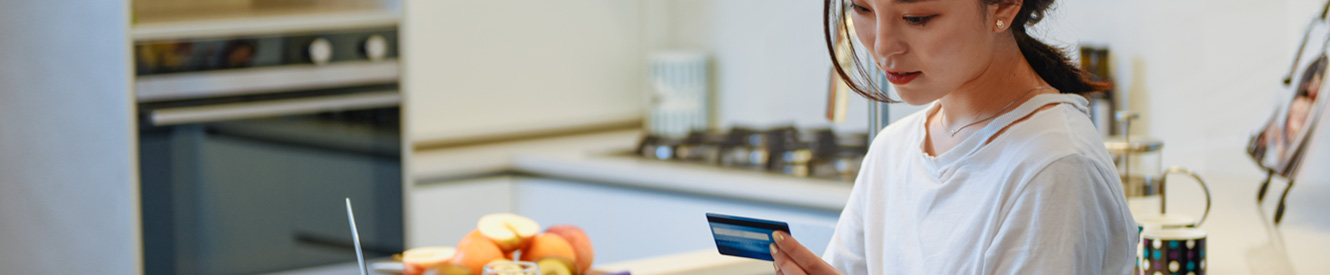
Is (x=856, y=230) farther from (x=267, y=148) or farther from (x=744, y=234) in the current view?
(x=267, y=148)

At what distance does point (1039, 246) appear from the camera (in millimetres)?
917

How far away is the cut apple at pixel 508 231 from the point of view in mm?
1514

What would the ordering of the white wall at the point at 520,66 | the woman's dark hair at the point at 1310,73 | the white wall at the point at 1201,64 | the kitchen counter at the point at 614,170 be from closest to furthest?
the woman's dark hair at the point at 1310,73
the white wall at the point at 1201,64
the kitchen counter at the point at 614,170
the white wall at the point at 520,66

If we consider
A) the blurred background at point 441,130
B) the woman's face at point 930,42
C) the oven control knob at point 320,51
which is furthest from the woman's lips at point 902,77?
the oven control knob at point 320,51

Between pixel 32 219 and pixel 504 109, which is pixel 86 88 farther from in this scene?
pixel 504 109

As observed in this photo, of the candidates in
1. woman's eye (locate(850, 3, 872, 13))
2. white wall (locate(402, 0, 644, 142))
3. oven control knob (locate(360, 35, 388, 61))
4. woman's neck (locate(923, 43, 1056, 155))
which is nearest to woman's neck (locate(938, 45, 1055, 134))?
woman's neck (locate(923, 43, 1056, 155))

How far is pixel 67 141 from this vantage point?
246 cm

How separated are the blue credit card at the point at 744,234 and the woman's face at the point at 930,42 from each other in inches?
6.3

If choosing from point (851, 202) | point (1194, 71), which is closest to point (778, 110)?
point (1194, 71)

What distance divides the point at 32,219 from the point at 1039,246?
2092 mm

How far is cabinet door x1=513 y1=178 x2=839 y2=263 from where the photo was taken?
108 inches

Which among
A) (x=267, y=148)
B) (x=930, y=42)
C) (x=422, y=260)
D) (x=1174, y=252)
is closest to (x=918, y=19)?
(x=930, y=42)

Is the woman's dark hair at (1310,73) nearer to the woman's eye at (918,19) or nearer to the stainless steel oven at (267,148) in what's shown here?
the woman's eye at (918,19)

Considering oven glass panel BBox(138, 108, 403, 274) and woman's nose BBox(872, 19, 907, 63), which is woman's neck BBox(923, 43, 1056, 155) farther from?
oven glass panel BBox(138, 108, 403, 274)
